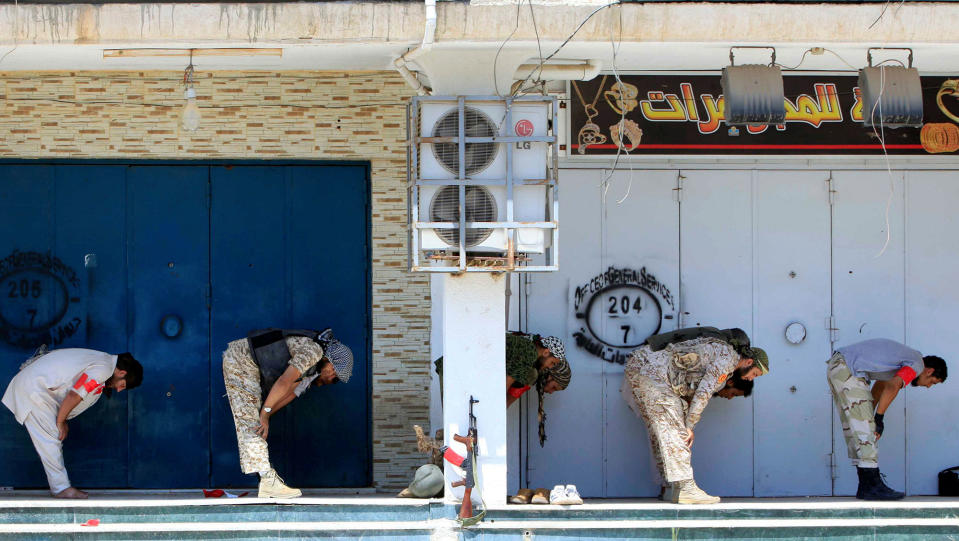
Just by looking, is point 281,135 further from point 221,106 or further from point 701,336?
point 701,336

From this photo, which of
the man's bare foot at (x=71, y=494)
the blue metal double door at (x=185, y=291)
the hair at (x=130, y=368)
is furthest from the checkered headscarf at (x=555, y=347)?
the man's bare foot at (x=71, y=494)

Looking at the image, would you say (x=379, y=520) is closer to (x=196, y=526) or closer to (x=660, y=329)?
(x=196, y=526)

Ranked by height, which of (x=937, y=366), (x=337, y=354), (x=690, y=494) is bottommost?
(x=690, y=494)

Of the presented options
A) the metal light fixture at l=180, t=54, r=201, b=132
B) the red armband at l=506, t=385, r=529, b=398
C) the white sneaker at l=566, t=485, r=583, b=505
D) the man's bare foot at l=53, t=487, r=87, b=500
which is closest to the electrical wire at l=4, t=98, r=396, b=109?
the metal light fixture at l=180, t=54, r=201, b=132

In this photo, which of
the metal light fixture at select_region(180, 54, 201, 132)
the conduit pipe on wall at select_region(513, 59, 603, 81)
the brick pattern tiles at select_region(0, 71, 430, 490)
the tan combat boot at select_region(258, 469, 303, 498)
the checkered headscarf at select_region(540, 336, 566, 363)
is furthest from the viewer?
the brick pattern tiles at select_region(0, 71, 430, 490)

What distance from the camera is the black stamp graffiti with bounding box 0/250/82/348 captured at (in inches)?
415

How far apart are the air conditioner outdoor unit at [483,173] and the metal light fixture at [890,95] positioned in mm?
2189

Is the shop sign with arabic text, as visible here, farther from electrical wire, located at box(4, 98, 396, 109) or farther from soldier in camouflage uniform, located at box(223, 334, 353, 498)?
soldier in camouflage uniform, located at box(223, 334, 353, 498)

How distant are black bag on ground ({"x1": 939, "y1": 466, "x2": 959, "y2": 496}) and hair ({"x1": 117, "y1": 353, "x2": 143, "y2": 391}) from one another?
257 inches

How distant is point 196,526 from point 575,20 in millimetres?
4217

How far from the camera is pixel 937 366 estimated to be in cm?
1005

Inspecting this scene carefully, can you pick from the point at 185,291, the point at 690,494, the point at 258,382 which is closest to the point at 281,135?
the point at 185,291

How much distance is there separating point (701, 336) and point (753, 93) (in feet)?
6.89

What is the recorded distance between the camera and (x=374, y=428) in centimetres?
1052
